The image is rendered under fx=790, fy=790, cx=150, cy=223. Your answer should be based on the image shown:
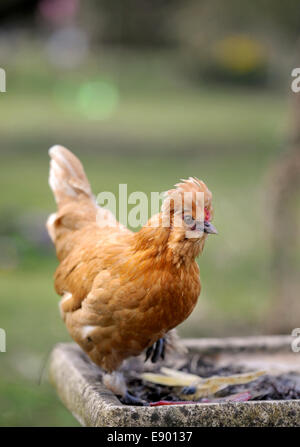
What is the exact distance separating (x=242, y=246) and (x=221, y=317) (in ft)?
8.88

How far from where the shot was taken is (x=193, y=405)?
3.21 meters

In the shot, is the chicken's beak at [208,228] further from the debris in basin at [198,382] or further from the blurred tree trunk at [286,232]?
the blurred tree trunk at [286,232]

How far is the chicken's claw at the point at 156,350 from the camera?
13.8ft

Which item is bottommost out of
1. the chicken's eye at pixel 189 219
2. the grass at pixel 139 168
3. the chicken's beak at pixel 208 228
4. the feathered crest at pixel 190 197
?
the grass at pixel 139 168

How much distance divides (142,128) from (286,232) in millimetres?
12809

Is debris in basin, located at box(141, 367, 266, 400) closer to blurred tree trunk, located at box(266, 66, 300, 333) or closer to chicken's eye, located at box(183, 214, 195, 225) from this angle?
chicken's eye, located at box(183, 214, 195, 225)

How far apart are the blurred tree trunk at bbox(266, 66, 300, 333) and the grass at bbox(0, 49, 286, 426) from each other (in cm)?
16

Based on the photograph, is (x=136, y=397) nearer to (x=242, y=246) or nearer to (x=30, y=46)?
(x=242, y=246)

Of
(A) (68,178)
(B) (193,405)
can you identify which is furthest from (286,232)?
(B) (193,405)

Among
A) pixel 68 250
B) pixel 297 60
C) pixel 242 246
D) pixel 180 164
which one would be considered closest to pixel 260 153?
pixel 180 164

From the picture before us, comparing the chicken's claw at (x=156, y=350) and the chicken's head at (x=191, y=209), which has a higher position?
the chicken's head at (x=191, y=209)

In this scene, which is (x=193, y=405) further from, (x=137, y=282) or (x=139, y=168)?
(x=139, y=168)

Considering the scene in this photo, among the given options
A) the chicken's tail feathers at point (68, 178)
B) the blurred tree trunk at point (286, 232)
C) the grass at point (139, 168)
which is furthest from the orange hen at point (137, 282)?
the blurred tree trunk at point (286, 232)

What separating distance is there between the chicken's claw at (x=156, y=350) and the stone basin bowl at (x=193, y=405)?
1.00 feet
